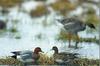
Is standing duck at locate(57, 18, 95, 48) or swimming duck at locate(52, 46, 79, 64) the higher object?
standing duck at locate(57, 18, 95, 48)

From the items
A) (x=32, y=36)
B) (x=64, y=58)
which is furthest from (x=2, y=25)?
(x=64, y=58)

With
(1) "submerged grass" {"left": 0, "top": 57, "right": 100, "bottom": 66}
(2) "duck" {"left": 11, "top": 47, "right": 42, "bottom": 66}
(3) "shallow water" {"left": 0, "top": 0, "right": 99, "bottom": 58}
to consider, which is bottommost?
(1) "submerged grass" {"left": 0, "top": 57, "right": 100, "bottom": 66}

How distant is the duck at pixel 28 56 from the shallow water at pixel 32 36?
35mm

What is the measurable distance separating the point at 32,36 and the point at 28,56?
179 millimetres

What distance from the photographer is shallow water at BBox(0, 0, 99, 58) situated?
2.16m

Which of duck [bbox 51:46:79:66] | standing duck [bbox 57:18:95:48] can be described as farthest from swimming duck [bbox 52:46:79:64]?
standing duck [bbox 57:18:95:48]

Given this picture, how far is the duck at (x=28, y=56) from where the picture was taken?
2.15m

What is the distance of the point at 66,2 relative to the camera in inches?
86.1

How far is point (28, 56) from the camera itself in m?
2.18

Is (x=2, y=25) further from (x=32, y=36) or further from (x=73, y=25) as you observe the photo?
(x=73, y=25)

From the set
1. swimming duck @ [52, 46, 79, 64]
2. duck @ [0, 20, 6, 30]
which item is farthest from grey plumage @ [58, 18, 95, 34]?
duck @ [0, 20, 6, 30]

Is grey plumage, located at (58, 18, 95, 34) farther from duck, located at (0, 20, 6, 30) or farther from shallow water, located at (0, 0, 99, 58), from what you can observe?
duck, located at (0, 20, 6, 30)

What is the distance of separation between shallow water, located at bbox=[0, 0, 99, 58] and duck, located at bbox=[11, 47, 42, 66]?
0.03m

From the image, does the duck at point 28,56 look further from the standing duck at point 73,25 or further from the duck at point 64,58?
the standing duck at point 73,25
